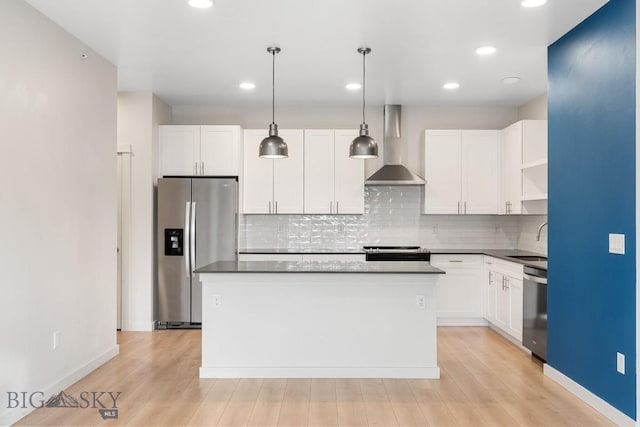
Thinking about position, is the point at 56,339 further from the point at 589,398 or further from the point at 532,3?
the point at 532,3

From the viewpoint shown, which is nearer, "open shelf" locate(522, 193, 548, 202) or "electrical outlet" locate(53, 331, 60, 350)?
"electrical outlet" locate(53, 331, 60, 350)

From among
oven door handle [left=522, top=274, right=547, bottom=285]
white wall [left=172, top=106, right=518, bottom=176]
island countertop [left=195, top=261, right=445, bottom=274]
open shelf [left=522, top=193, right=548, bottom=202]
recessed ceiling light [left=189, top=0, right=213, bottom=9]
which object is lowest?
oven door handle [left=522, top=274, right=547, bottom=285]

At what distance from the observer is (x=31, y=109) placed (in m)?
3.42

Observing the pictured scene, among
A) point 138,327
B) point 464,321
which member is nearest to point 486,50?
point 464,321

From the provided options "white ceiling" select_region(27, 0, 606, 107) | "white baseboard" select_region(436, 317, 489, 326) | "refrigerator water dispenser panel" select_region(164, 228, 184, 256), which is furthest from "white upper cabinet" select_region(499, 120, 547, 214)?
"refrigerator water dispenser panel" select_region(164, 228, 184, 256)

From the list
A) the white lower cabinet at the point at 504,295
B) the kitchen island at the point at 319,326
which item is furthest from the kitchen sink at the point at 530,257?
the kitchen island at the point at 319,326

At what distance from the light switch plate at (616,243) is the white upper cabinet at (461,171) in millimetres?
2964

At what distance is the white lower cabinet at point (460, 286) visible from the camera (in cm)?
602

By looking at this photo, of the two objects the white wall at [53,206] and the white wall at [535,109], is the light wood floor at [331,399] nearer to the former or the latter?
the white wall at [53,206]

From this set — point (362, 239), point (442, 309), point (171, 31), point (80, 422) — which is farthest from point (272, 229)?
point (80, 422)

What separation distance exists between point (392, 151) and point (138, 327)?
3.74 meters

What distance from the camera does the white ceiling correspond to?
3.50 meters

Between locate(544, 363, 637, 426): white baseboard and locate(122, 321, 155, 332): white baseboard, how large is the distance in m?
4.16

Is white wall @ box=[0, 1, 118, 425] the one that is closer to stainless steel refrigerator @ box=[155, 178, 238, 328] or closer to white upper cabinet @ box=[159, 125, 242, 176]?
stainless steel refrigerator @ box=[155, 178, 238, 328]
